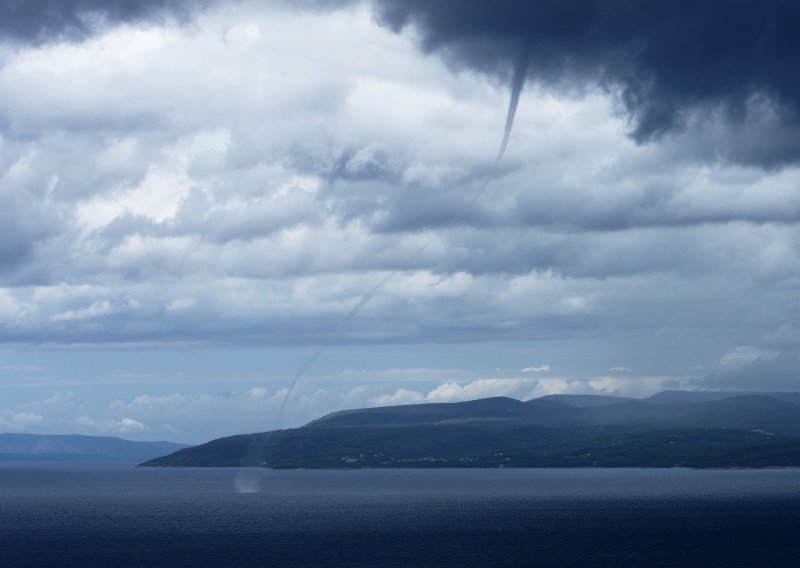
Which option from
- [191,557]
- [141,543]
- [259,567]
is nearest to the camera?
[259,567]

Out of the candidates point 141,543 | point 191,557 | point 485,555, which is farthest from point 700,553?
point 141,543

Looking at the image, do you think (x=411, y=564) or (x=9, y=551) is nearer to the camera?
(x=411, y=564)

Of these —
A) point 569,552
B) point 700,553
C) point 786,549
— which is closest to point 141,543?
point 569,552

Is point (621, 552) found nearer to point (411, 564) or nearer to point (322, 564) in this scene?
point (411, 564)

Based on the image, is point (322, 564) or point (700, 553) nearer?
point (322, 564)

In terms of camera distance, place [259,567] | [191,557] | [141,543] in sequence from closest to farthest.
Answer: [259,567]
[191,557]
[141,543]

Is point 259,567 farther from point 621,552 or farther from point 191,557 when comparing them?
point 621,552

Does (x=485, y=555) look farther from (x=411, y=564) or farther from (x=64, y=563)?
(x=64, y=563)
